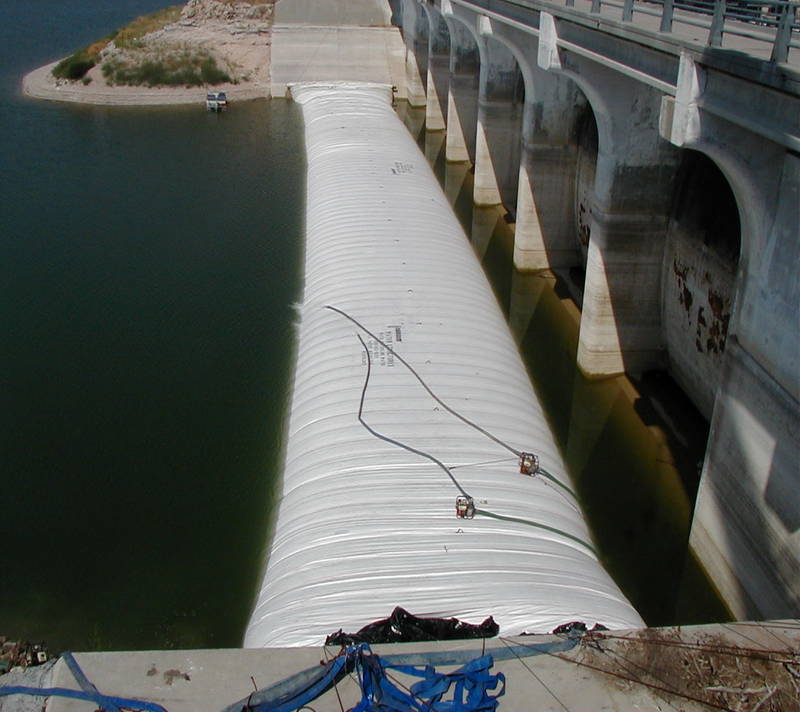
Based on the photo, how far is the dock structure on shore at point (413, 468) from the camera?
31.8 ft

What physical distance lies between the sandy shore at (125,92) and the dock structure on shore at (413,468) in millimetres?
31697

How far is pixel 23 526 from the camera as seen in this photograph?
52.4 ft

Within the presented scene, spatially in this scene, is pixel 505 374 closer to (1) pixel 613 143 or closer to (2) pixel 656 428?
(2) pixel 656 428

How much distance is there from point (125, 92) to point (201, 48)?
21.2 feet

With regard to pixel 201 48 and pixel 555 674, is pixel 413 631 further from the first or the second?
pixel 201 48

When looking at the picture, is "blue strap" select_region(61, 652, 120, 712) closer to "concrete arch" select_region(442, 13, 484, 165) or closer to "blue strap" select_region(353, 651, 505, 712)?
"blue strap" select_region(353, 651, 505, 712)

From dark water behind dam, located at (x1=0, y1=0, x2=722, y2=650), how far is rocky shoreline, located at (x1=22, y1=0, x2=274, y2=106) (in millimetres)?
→ 14619

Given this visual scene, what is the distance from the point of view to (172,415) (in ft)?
63.3

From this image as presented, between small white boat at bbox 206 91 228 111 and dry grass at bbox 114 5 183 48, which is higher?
dry grass at bbox 114 5 183 48

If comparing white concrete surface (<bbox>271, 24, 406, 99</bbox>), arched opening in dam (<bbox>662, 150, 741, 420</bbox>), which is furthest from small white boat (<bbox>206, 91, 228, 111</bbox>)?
arched opening in dam (<bbox>662, 150, 741, 420</bbox>)

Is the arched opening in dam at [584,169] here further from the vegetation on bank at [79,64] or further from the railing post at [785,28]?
the vegetation on bank at [79,64]

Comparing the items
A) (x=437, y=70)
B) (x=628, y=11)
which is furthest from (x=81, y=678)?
(x=437, y=70)

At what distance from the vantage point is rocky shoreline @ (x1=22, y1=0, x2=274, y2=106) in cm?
4844

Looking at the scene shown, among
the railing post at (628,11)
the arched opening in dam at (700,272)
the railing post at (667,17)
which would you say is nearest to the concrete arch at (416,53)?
the arched opening in dam at (700,272)
